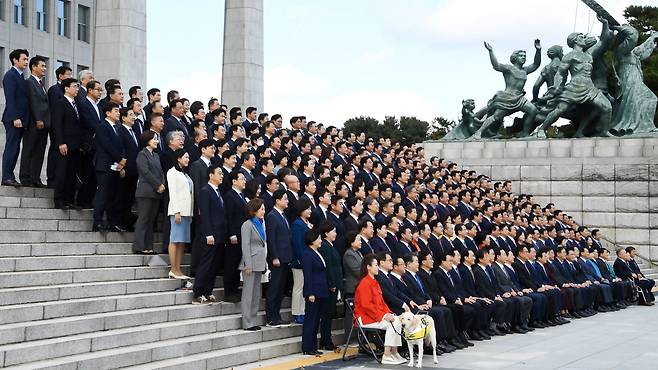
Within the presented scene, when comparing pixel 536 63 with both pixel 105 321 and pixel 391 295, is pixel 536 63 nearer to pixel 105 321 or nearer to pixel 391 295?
pixel 391 295

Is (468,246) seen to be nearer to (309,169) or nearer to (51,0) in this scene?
(309,169)

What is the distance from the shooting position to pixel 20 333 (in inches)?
336

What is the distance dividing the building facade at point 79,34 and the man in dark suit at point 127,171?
26.6ft

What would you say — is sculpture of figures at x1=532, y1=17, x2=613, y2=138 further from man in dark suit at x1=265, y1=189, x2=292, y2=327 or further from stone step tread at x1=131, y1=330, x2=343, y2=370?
stone step tread at x1=131, y1=330, x2=343, y2=370

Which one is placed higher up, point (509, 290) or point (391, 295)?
point (391, 295)

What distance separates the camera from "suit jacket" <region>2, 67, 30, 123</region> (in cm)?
1183

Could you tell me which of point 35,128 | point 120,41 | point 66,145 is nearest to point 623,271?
point 120,41

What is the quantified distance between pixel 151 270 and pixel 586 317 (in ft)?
29.7

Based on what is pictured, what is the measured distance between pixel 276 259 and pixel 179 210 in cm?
132

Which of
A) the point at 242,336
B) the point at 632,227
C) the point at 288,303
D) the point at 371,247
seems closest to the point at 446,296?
the point at 371,247

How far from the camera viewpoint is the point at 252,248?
10875mm

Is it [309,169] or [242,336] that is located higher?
[309,169]

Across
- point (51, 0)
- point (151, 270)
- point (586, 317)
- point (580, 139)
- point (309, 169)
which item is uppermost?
point (51, 0)

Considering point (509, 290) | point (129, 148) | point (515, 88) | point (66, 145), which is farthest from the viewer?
point (515, 88)
